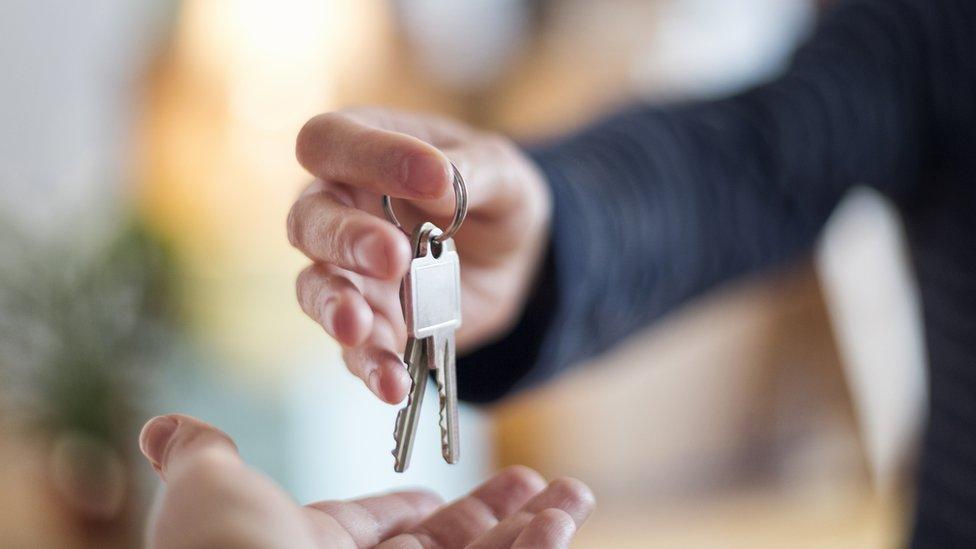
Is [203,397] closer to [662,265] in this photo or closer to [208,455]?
[662,265]

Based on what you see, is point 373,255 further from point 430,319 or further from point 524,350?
point 524,350

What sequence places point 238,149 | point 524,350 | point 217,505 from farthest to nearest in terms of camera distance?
1. point 238,149
2. point 524,350
3. point 217,505

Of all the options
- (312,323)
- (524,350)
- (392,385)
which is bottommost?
(312,323)

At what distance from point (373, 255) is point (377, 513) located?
0.16m

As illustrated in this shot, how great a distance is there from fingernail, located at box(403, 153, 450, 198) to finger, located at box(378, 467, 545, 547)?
0.55ft

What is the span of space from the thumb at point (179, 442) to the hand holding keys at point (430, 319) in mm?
75

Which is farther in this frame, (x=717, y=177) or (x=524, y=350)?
(x=717, y=177)

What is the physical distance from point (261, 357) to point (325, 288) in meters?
1.14

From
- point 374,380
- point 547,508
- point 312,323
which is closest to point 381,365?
point 374,380

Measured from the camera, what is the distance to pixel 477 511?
495 millimetres

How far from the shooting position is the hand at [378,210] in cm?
→ 40

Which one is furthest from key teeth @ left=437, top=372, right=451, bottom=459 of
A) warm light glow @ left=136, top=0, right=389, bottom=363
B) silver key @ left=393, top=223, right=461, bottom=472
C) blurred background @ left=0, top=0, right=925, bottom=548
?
warm light glow @ left=136, top=0, right=389, bottom=363

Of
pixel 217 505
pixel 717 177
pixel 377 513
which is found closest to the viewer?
pixel 217 505

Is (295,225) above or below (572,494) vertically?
above
